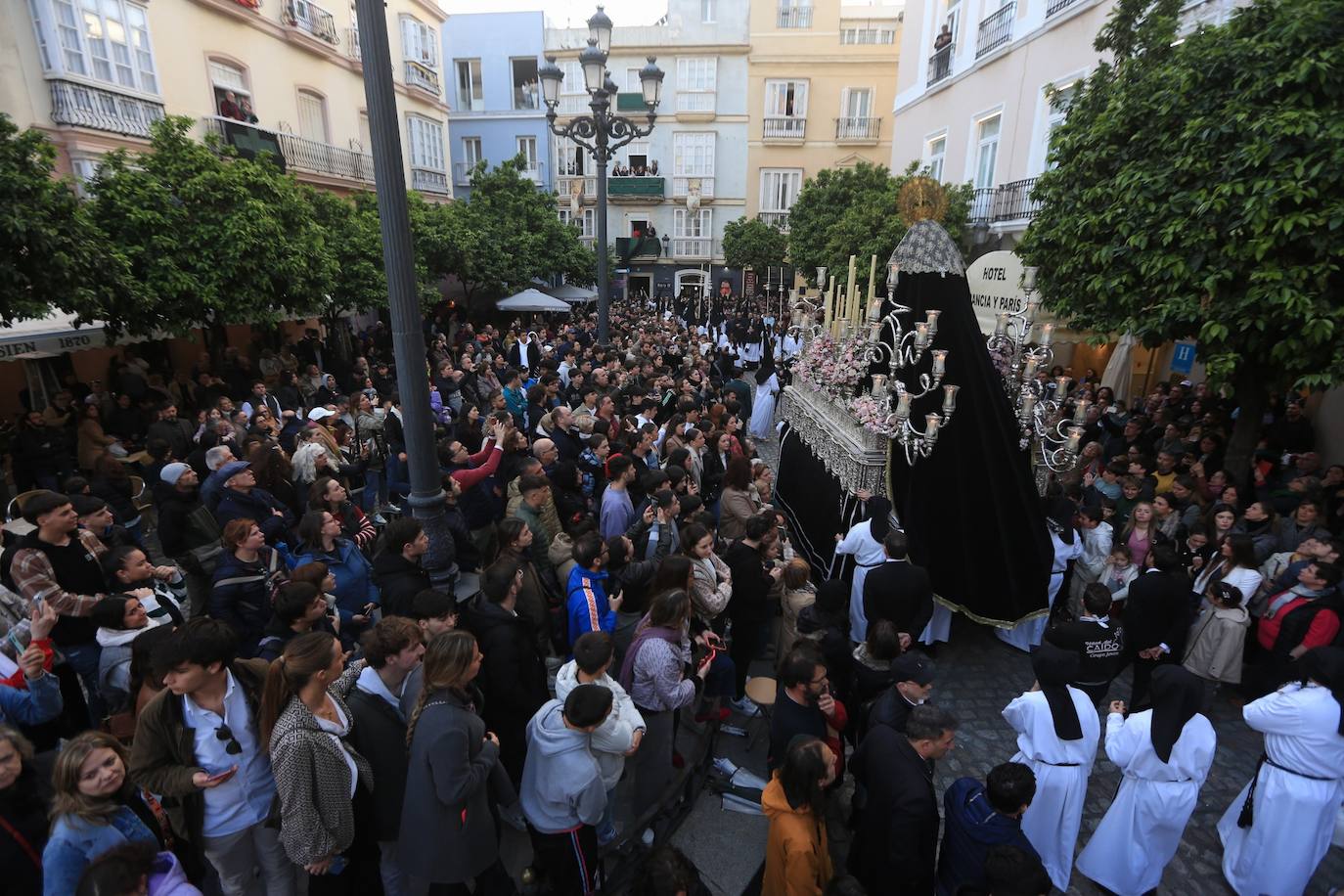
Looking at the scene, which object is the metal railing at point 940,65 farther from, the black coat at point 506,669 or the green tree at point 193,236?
the black coat at point 506,669

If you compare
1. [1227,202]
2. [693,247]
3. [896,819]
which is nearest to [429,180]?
[693,247]

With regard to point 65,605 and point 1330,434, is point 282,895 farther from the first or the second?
point 1330,434

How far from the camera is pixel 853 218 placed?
16891mm

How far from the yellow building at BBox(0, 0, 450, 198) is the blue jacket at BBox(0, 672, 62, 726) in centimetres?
1192

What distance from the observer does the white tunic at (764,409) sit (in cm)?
1257

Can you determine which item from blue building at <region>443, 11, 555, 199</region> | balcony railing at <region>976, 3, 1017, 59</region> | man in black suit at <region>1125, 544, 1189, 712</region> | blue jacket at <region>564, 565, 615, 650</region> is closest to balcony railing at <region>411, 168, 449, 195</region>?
blue building at <region>443, 11, 555, 199</region>

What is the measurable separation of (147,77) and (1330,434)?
67.8 ft

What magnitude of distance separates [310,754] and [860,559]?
4.33 meters

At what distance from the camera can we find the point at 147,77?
43.5 ft

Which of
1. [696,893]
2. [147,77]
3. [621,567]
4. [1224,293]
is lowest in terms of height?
[696,893]

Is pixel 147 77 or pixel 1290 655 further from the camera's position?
pixel 147 77

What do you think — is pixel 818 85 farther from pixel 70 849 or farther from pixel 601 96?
A: pixel 70 849

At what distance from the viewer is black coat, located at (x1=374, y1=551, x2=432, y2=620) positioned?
427 centimetres

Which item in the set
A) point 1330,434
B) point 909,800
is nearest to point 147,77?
point 909,800
